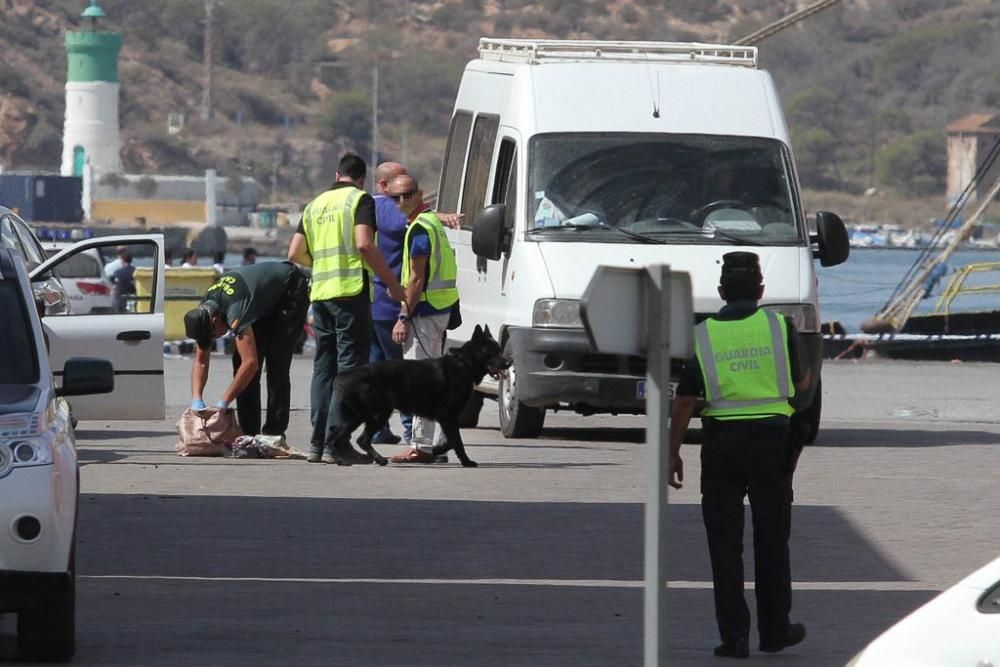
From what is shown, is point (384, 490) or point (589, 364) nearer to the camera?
point (384, 490)

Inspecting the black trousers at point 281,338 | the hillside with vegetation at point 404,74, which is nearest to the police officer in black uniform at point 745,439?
the black trousers at point 281,338

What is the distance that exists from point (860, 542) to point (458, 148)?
25.7ft

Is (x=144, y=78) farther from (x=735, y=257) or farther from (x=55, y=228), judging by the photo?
(x=735, y=257)

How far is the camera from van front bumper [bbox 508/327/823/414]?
15.7 meters

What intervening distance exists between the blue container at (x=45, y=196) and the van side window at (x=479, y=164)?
12096 centimetres

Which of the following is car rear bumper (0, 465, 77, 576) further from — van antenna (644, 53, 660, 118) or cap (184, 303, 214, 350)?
van antenna (644, 53, 660, 118)

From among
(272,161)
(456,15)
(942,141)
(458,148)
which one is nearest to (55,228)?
(272,161)

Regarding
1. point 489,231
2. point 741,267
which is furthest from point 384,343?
point 741,267

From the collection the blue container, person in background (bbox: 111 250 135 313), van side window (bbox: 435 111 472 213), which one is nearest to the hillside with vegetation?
the blue container

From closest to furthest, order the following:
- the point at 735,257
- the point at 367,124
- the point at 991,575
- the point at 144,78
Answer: the point at 991,575 → the point at 735,257 → the point at 367,124 → the point at 144,78

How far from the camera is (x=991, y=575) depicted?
546cm

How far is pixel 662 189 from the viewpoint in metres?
16.1

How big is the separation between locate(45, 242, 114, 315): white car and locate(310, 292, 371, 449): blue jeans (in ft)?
48.8

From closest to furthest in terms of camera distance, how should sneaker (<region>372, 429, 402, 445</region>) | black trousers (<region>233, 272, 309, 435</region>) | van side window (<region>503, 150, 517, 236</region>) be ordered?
black trousers (<region>233, 272, 309, 435</region>) < van side window (<region>503, 150, 517, 236</region>) < sneaker (<region>372, 429, 402, 445</region>)
